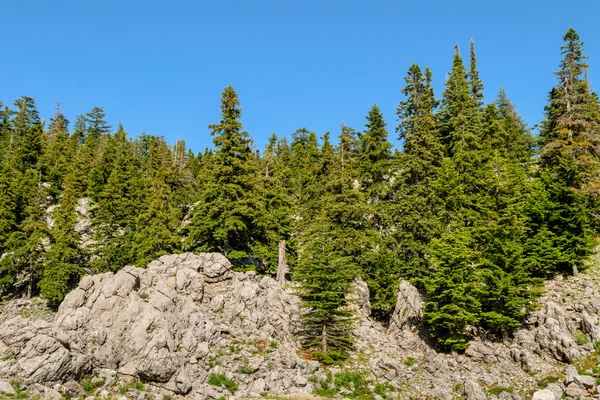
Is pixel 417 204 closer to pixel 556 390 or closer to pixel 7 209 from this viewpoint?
pixel 556 390

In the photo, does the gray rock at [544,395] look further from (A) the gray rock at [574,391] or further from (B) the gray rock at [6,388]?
(B) the gray rock at [6,388]

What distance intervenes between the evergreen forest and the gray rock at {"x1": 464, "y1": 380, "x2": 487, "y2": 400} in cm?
389

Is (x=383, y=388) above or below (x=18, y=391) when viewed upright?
below

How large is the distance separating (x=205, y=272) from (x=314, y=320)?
10.3 m

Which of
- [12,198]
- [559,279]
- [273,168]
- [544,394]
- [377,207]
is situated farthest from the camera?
[273,168]

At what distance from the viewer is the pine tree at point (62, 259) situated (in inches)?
1623

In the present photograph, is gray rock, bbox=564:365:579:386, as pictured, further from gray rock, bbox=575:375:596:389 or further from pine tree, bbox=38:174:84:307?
pine tree, bbox=38:174:84:307

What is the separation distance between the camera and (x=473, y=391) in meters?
23.3

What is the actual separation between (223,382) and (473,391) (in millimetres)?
15232

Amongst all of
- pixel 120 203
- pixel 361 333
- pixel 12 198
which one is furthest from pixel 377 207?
pixel 12 198

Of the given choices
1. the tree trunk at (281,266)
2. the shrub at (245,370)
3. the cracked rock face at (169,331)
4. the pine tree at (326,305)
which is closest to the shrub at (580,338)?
the pine tree at (326,305)

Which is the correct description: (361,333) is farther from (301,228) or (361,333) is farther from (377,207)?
(301,228)

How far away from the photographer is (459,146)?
151ft

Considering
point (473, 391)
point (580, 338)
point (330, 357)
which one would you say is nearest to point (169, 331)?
point (330, 357)
